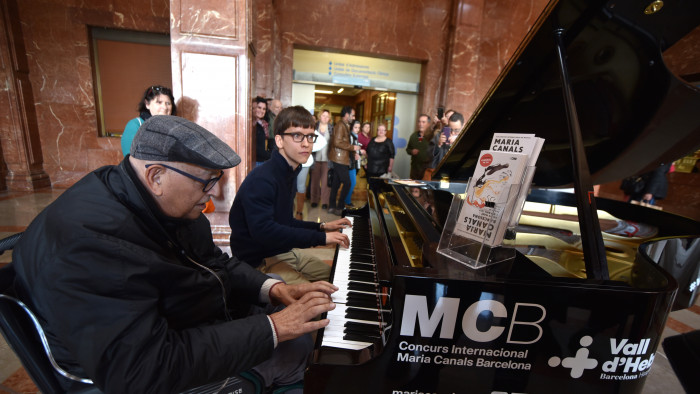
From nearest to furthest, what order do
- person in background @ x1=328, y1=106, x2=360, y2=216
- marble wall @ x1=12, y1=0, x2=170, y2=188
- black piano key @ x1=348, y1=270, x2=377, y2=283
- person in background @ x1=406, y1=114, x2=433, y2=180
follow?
black piano key @ x1=348, y1=270, x2=377, y2=283 → person in background @ x1=328, y1=106, x2=360, y2=216 → person in background @ x1=406, y1=114, x2=433, y2=180 → marble wall @ x1=12, y1=0, x2=170, y2=188

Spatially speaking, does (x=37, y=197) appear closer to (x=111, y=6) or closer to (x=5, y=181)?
(x=5, y=181)

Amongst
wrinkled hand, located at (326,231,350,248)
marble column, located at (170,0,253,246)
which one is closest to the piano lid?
wrinkled hand, located at (326,231,350,248)

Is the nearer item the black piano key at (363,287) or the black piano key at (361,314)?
the black piano key at (361,314)

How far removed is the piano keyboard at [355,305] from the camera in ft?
3.14

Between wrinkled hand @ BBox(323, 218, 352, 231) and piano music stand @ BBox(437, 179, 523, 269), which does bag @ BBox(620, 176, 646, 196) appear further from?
piano music stand @ BBox(437, 179, 523, 269)

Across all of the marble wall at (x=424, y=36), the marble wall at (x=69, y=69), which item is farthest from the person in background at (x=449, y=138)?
the marble wall at (x=69, y=69)

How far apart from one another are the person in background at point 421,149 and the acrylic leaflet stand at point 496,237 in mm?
4344

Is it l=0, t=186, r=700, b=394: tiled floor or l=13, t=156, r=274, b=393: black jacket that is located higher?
l=13, t=156, r=274, b=393: black jacket

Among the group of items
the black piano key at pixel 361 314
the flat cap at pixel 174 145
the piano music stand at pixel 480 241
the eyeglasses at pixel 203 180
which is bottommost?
the black piano key at pixel 361 314

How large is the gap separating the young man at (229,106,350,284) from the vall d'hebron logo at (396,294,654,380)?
0.84 metres

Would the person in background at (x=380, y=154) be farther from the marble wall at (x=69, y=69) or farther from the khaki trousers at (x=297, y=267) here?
the marble wall at (x=69, y=69)

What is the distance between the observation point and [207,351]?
2.90 ft

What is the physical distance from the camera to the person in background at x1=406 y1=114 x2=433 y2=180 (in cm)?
543

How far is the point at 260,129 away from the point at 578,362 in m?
4.29
